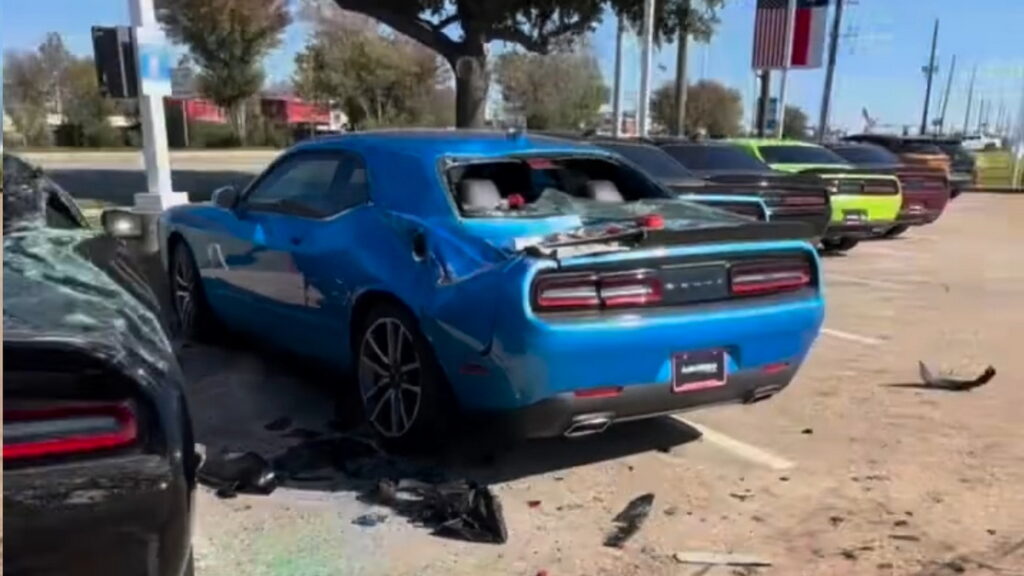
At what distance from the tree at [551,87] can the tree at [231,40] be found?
1219cm

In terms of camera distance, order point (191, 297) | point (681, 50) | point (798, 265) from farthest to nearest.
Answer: point (681, 50), point (191, 297), point (798, 265)

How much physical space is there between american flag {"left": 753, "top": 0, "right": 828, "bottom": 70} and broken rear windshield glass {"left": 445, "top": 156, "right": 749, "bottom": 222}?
1905cm

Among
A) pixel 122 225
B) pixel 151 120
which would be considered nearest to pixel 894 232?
pixel 151 120

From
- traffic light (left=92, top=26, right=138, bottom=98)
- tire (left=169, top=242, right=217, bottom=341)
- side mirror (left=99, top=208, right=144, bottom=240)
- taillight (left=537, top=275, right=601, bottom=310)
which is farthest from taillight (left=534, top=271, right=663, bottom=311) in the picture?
traffic light (left=92, top=26, right=138, bottom=98)

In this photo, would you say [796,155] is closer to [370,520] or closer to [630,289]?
[630,289]

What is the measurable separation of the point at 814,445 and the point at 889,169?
32.7ft

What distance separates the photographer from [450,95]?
54.1 meters

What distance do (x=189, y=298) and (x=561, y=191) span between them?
2852 millimetres

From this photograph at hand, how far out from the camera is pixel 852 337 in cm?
767

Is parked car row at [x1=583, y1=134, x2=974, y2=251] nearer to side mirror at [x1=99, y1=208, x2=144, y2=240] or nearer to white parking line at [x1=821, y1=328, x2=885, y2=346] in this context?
white parking line at [x1=821, y1=328, x2=885, y2=346]

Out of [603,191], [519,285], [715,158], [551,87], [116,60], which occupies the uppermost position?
[116,60]

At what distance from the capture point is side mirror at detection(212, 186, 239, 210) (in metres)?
6.08

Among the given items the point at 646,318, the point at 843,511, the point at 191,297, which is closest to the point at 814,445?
the point at 843,511

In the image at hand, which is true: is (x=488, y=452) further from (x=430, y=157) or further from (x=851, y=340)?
(x=851, y=340)
